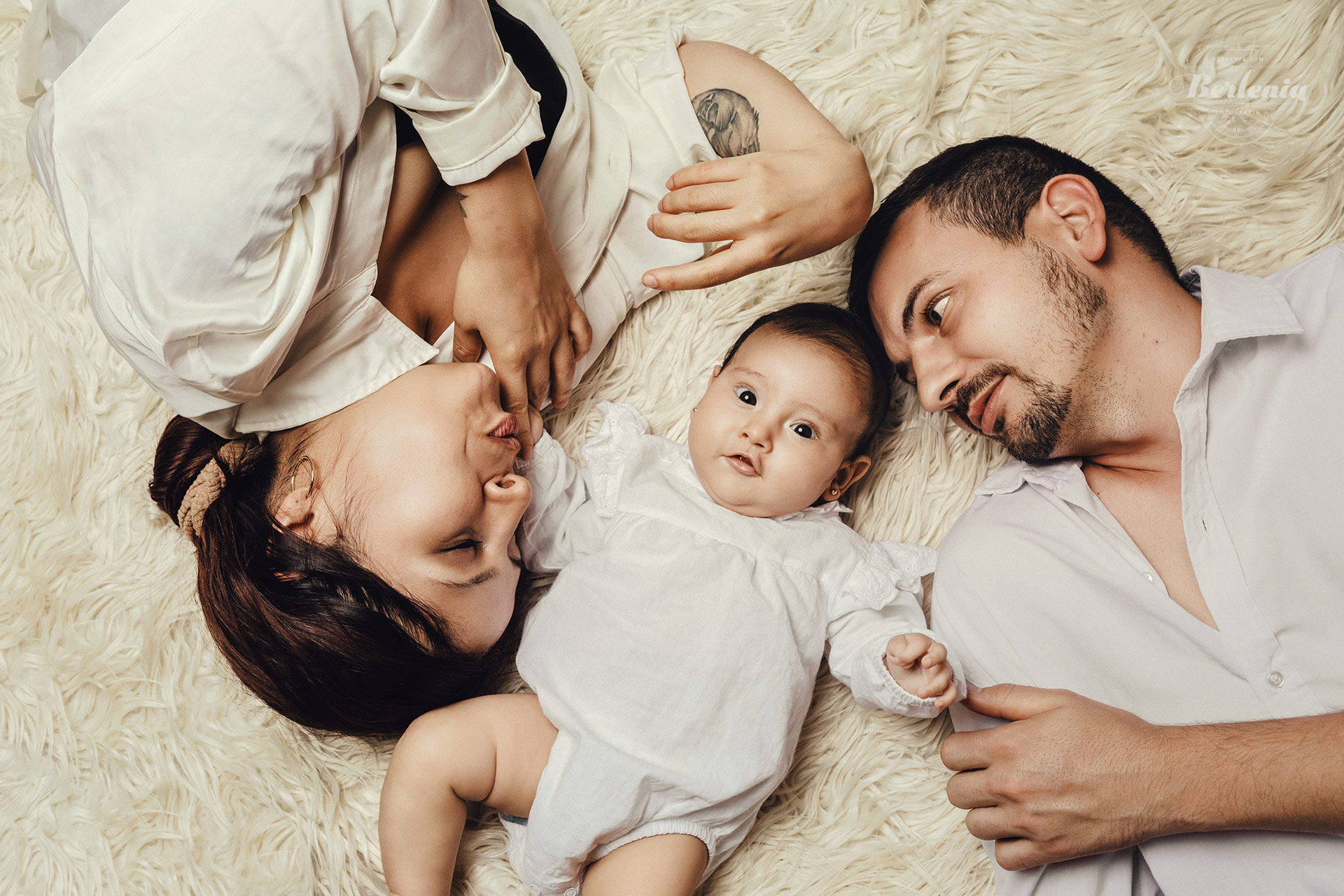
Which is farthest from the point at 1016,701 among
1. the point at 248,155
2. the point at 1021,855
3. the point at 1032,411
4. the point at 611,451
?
the point at 248,155

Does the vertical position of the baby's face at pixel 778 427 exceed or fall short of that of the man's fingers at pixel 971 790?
it exceeds it

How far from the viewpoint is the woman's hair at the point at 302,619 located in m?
1.42

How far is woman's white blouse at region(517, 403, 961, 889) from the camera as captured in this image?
1.53 metres

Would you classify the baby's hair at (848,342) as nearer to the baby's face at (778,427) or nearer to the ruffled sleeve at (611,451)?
the baby's face at (778,427)

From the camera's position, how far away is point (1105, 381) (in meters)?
1.57

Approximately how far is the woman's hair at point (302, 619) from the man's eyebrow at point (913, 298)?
1074 mm

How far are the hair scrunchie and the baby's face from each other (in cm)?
90

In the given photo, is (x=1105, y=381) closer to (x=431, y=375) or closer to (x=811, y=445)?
(x=811, y=445)

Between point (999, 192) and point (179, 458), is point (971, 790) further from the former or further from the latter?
point (179, 458)

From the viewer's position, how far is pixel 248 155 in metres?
1.22

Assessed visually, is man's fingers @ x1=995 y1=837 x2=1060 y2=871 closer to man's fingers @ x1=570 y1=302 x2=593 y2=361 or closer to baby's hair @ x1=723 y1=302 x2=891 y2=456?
baby's hair @ x1=723 y1=302 x2=891 y2=456

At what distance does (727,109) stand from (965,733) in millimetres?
1315

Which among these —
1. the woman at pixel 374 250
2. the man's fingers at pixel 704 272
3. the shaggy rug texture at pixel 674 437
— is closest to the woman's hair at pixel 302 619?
the woman at pixel 374 250

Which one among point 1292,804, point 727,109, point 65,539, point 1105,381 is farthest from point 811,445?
point 65,539
